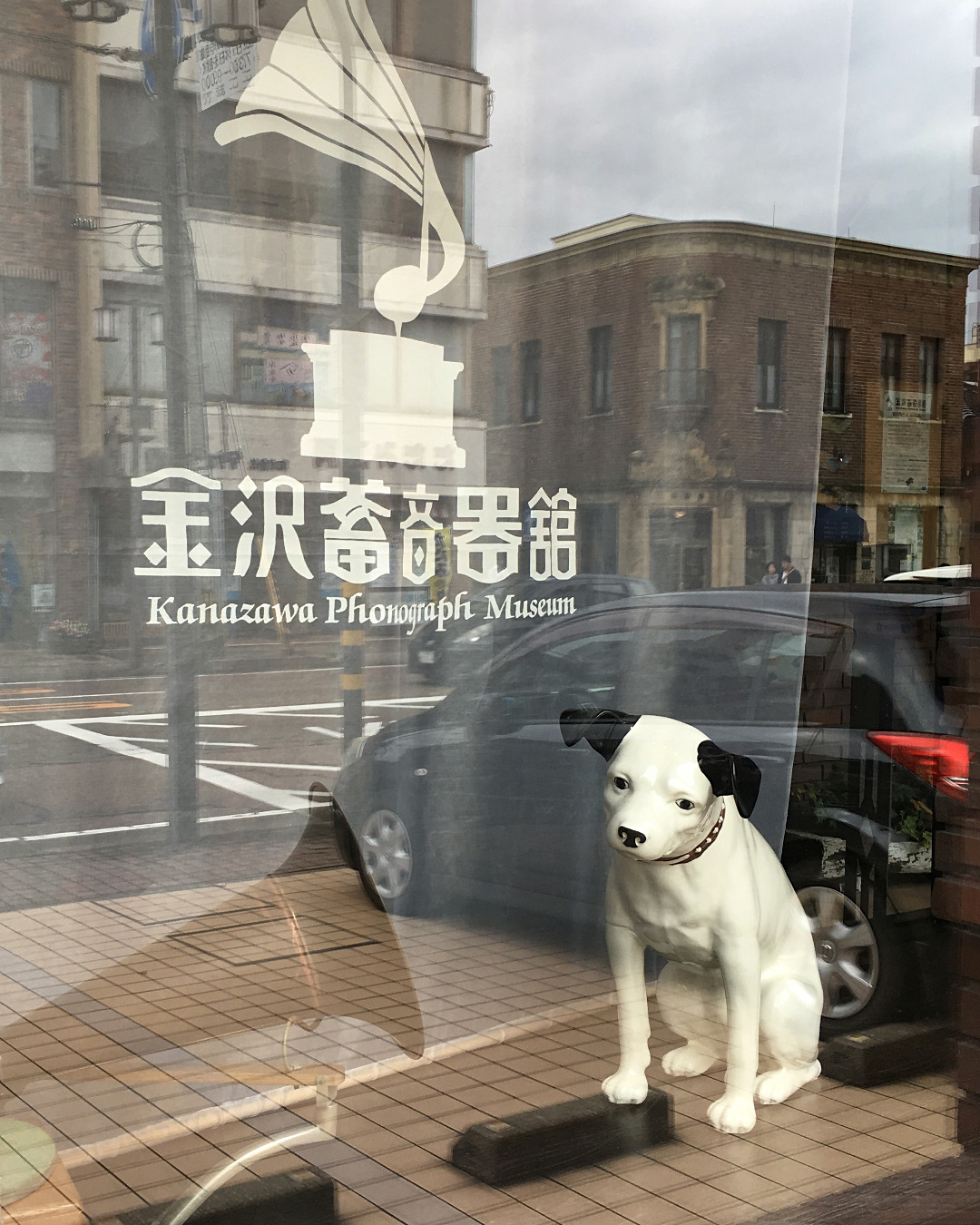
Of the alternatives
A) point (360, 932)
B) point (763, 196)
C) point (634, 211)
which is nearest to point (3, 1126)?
point (360, 932)

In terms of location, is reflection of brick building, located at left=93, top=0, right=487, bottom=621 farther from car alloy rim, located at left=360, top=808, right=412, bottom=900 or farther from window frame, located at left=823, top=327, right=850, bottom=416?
window frame, located at left=823, top=327, right=850, bottom=416

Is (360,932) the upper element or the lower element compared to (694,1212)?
upper

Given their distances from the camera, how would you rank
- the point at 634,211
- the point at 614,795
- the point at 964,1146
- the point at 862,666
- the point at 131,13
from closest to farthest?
1. the point at 131,13
2. the point at 614,795
3. the point at 964,1146
4. the point at 634,211
5. the point at 862,666

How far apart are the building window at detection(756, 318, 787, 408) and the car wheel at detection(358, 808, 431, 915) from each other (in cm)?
122

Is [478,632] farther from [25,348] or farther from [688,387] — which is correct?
[25,348]

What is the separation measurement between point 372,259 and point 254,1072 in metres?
1.43

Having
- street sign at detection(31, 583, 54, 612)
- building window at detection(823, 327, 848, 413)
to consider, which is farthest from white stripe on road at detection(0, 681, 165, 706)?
building window at detection(823, 327, 848, 413)

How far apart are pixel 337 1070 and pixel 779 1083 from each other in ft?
2.73

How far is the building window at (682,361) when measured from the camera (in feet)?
8.85

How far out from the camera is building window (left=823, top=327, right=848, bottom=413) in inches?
112

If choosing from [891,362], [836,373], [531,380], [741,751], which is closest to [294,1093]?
[741,751]

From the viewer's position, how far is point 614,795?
2.06 m

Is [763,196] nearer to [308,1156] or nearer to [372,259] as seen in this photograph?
[372,259]

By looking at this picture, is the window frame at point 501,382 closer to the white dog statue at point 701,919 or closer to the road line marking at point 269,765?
the white dog statue at point 701,919
